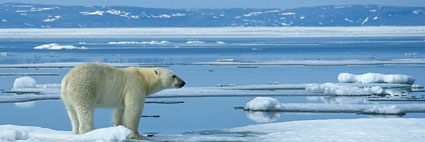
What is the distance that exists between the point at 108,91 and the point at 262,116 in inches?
111

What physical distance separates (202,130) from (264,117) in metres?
1.36

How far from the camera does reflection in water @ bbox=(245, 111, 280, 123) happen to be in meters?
7.84

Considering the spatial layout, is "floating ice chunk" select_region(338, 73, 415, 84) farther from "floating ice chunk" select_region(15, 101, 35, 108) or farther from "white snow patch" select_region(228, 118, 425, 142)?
"floating ice chunk" select_region(15, 101, 35, 108)

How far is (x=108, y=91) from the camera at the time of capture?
5859mm

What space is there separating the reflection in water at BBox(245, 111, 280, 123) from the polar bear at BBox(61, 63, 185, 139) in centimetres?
199

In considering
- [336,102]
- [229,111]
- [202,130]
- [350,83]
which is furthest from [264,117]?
[350,83]

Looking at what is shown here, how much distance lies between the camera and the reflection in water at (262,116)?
7840 millimetres

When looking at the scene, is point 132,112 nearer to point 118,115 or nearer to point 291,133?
point 118,115

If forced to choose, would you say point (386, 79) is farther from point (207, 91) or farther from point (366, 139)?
point (366, 139)

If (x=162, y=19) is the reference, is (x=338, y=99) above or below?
below

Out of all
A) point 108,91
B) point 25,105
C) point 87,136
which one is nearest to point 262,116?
point 108,91

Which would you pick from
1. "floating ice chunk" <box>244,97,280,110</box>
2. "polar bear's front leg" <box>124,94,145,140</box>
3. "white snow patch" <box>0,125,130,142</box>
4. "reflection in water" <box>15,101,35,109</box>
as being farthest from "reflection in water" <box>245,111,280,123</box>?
"reflection in water" <box>15,101,35,109</box>

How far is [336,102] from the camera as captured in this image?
9.85 metres

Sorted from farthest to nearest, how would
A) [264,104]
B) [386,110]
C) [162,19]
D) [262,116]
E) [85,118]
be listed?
1. [162,19]
2. [264,104]
3. [386,110]
4. [262,116]
5. [85,118]
